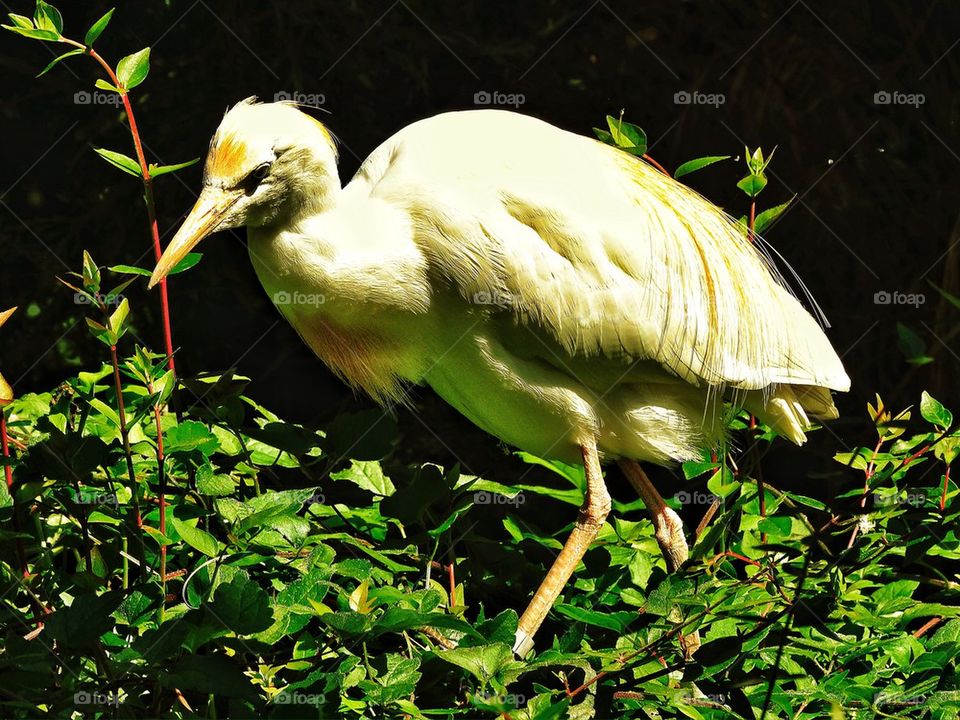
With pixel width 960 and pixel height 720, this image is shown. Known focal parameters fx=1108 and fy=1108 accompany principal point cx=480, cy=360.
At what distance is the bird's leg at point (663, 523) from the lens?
1.81 m

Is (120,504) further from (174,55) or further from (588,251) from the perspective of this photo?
(174,55)

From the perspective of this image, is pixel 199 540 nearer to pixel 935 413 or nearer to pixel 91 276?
pixel 91 276

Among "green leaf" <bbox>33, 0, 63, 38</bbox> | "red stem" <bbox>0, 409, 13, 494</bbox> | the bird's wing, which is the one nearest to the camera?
"green leaf" <bbox>33, 0, 63, 38</bbox>

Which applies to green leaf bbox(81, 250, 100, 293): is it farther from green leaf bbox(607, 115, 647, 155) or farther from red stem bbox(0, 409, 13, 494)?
green leaf bbox(607, 115, 647, 155)

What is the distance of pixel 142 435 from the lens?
165 cm

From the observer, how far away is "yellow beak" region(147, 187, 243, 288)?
135cm

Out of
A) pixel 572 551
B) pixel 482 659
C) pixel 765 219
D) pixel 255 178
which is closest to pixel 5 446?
pixel 255 178

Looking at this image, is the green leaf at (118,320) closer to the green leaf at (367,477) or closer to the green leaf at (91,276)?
the green leaf at (91,276)

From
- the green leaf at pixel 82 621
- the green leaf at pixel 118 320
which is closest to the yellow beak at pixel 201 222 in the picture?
the green leaf at pixel 118 320

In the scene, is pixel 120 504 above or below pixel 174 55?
below

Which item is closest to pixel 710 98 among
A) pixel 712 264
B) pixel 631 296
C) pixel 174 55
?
pixel 712 264

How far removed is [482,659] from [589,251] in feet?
2.33

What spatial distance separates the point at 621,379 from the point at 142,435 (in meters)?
0.73

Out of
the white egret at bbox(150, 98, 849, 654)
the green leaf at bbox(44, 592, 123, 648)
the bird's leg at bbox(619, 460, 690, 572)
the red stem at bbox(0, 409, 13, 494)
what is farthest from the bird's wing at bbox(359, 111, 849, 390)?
the green leaf at bbox(44, 592, 123, 648)
